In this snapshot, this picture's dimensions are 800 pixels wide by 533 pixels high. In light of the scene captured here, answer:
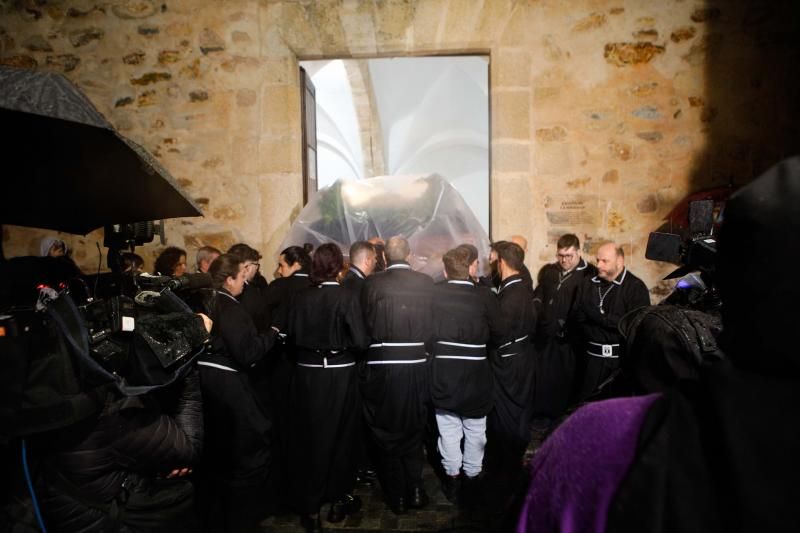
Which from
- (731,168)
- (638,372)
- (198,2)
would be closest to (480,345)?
(638,372)

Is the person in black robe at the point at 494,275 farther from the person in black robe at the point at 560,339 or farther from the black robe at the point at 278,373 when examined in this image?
the black robe at the point at 278,373

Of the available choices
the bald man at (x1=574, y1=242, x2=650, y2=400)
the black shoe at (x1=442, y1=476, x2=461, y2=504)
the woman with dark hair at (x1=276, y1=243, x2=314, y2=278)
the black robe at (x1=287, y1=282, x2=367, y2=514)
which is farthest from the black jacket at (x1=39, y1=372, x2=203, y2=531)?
the bald man at (x1=574, y1=242, x2=650, y2=400)

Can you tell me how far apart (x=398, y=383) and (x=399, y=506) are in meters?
0.81

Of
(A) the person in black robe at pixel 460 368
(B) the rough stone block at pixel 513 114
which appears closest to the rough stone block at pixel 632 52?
(B) the rough stone block at pixel 513 114

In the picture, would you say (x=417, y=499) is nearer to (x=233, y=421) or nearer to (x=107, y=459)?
(x=233, y=421)

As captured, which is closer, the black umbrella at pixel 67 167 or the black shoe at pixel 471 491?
the black umbrella at pixel 67 167

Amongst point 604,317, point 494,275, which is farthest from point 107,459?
point 494,275

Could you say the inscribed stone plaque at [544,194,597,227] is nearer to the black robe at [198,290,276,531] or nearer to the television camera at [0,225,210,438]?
the black robe at [198,290,276,531]

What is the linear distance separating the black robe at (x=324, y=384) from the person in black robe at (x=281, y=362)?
0.93 ft

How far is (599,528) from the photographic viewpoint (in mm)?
681

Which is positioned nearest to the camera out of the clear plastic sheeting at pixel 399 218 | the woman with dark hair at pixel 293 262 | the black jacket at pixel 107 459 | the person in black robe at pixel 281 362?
the black jacket at pixel 107 459

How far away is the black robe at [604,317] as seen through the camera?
380 centimetres

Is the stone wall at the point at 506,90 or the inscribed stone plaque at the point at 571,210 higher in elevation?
the stone wall at the point at 506,90

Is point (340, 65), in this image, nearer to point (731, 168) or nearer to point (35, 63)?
point (35, 63)
